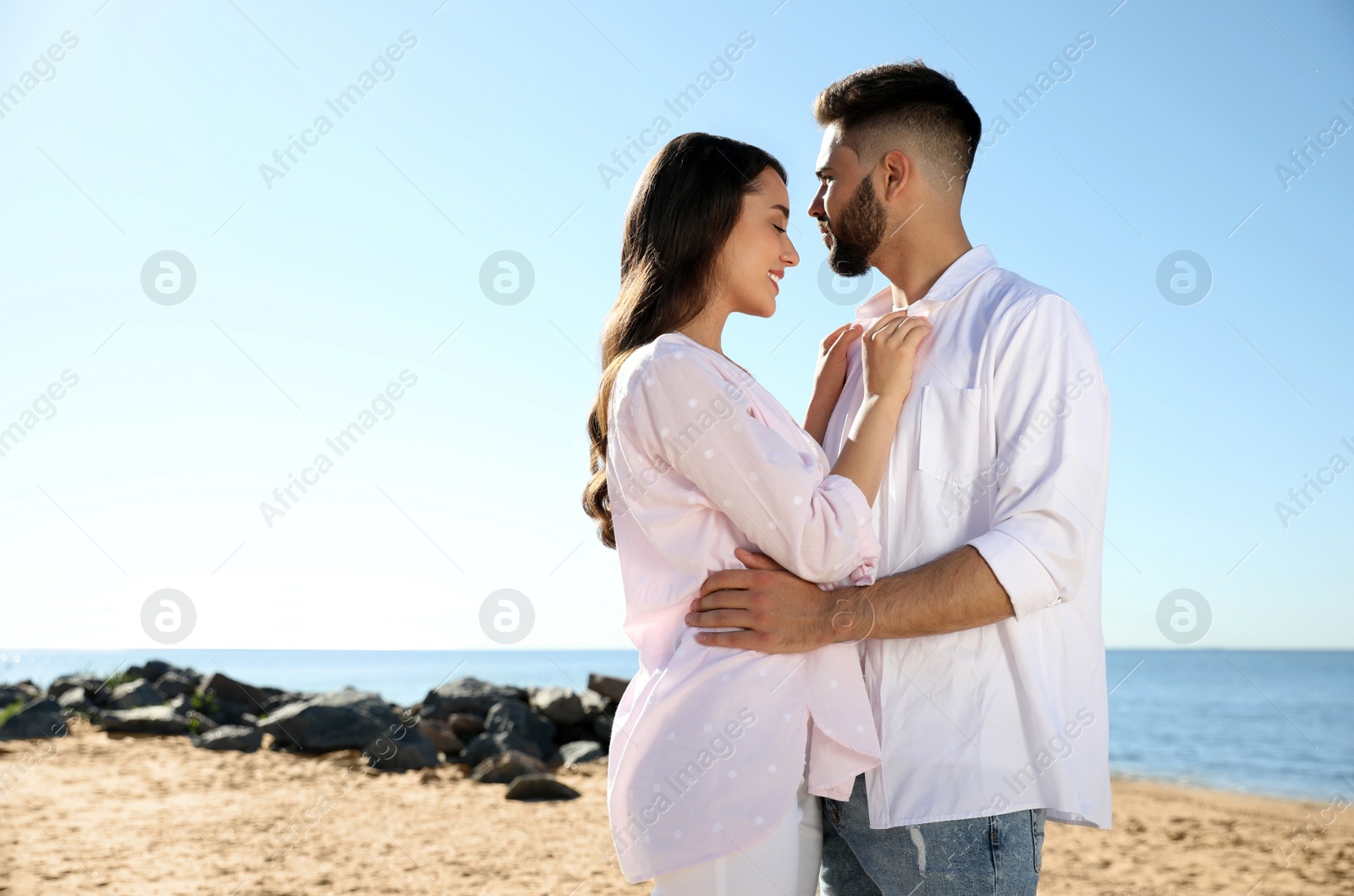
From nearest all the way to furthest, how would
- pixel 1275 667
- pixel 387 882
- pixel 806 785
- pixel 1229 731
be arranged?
pixel 806 785 < pixel 387 882 < pixel 1229 731 < pixel 1275 667

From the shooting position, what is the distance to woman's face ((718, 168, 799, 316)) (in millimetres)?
2225

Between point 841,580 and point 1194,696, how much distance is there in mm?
33468

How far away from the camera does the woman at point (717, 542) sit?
1.83 meters

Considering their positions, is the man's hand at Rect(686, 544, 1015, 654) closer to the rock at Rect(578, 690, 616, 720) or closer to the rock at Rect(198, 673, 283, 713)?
the rock at Rect(578, 690, 616, 720)

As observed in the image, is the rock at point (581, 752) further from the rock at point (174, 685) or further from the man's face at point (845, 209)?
the man's face at point (845, 209)

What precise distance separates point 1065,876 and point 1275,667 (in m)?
47.9

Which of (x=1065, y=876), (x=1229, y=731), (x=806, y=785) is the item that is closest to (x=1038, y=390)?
(x=806, y=785)

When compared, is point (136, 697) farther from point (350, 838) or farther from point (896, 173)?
point (896, 173)

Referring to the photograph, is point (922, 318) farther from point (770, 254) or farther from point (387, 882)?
point (387, 882)

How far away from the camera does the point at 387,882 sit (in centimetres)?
571

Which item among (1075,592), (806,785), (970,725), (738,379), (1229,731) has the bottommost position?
(1229,731)

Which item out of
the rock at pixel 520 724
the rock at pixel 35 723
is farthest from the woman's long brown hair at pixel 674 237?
the rock at pixel 35 723

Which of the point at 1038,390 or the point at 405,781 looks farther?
the point at 405,781

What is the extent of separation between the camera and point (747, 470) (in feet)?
6.21
